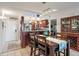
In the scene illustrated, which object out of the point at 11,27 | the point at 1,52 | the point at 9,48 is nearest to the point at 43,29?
the point at 11,27

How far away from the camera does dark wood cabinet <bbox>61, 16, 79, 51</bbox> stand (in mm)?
2268

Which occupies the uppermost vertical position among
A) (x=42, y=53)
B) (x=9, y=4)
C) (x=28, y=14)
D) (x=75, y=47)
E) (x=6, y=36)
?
(x=9, y=4)

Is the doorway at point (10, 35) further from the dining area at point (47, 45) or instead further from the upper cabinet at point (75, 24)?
the upper cabinet at point (75, 24)

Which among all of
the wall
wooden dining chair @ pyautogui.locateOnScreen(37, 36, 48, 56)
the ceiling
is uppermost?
the ceiling

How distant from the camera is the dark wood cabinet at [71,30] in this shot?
2268mm

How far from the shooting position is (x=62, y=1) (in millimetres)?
2283

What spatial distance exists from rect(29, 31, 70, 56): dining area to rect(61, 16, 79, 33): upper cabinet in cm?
27

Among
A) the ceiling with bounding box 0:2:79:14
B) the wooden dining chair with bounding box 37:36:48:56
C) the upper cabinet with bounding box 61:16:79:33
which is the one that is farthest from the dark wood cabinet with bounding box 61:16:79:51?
the wooden dining chair with bounding box 37:36:48:56

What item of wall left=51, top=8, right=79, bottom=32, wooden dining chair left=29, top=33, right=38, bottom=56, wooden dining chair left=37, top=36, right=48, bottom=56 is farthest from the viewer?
wooden dining chair left=29, top=33, right=38, bottom=56

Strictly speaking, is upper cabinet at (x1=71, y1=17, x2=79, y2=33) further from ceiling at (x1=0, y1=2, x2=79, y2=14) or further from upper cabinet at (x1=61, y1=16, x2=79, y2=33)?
ceiling at (x1=0, y1=2, x2=79, y2=14)

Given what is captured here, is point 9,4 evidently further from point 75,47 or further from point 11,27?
point 75,47

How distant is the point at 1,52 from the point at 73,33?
5.49 ft

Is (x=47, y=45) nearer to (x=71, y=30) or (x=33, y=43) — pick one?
(x=33, y=43)

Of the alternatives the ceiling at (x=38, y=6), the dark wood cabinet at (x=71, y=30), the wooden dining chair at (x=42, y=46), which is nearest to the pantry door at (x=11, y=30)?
the ceiling at (x=38, y=6)
